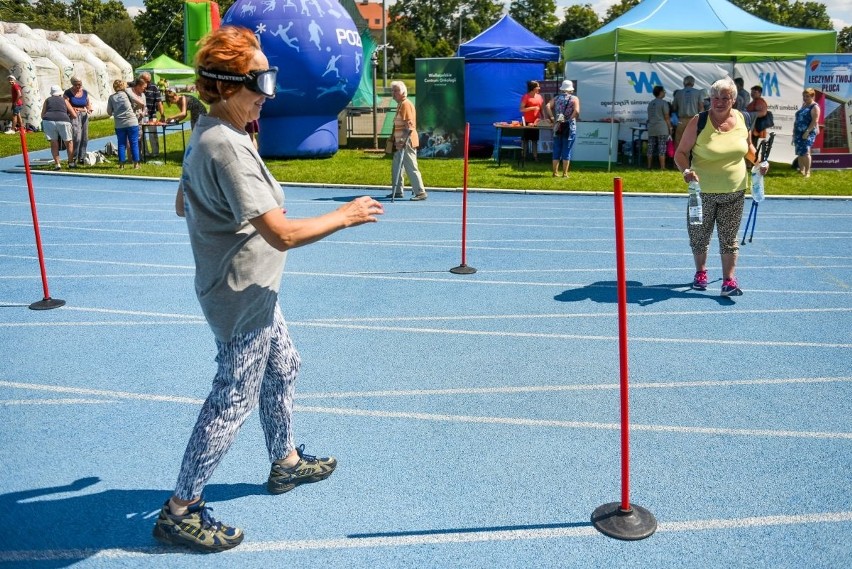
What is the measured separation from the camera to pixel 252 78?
3.00m

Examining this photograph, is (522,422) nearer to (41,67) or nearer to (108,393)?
(108,393)

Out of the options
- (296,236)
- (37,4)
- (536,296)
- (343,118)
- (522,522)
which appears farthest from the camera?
(37,4)

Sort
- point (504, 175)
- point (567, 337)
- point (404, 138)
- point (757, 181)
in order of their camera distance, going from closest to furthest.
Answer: point (567, 337)
point (757, 181)
point (404, 138)
point (504, 175)

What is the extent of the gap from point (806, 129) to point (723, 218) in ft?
34.8

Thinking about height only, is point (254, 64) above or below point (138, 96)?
below

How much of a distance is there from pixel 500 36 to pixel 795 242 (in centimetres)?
1214

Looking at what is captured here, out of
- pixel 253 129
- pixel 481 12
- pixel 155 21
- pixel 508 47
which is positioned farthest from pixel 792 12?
pixel 253 129

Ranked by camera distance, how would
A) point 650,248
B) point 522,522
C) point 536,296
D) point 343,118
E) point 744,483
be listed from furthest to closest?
point 343,118
point 650,248
point 536,296
point 744,483
point 522,522

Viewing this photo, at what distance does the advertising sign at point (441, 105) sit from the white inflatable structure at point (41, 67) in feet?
47.2

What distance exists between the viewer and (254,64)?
3.01 meters

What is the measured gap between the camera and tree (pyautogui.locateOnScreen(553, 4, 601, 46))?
10794 centimetres

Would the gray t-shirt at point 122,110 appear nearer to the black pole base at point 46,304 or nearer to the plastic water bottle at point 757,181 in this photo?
the black pole base at point 46,304

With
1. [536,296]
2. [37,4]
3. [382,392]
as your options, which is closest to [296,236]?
[382,392]

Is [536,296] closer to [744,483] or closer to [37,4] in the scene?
[744,483]
